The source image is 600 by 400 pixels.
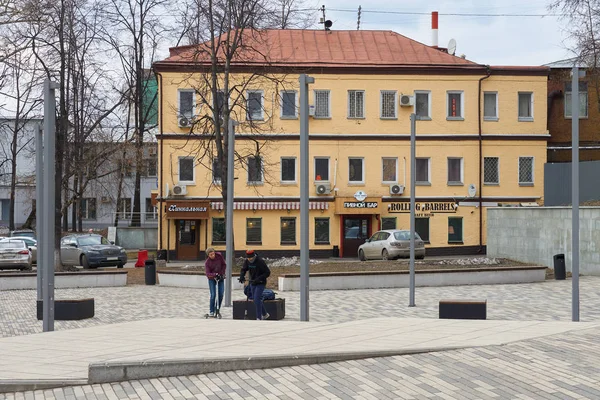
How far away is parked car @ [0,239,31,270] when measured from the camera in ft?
124

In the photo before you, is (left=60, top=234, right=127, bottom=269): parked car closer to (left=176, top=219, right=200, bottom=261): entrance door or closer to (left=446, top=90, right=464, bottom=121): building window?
(left=176, top=219, right=200, bottom=261): entrance door

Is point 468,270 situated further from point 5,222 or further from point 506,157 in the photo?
point 5,222

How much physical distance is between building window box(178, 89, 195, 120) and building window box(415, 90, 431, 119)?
11610 millimetres

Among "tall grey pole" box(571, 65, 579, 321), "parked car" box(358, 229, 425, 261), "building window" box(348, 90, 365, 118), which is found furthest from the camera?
"building window" box(348, 90, 365, 118)

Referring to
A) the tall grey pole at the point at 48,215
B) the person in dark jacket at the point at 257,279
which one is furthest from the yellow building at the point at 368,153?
the tall grey pole at the point at 48,215

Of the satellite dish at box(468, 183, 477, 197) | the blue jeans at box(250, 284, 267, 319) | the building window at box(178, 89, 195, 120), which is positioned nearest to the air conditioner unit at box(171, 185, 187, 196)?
the building window at box(178, 89, 195, 120)

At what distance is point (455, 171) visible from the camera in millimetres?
49625

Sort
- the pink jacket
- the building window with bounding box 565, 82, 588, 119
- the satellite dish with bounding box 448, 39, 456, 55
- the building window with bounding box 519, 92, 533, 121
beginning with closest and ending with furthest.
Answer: the pink jacket < the building window with bounding box 519, 92, 533, 121 < the building window with bounding box 565, 82, 588, 119 < the satellite dish with bounding box 448, 39, 456, 55

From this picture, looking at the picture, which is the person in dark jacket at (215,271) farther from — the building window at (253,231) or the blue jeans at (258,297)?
the building window at (253,231)

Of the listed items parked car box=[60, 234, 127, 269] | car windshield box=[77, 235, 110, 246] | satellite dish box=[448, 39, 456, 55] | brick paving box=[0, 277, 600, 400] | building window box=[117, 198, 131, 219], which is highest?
satellite dish box=[448, 39, 456, 55]

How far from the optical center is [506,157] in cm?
4938

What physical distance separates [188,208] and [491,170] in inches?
627

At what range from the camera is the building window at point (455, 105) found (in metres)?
49.2

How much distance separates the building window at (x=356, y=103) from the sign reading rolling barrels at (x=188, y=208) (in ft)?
29.1
